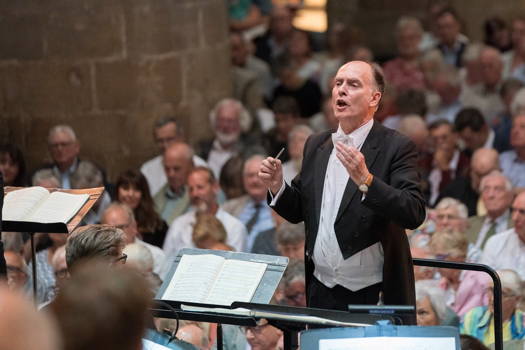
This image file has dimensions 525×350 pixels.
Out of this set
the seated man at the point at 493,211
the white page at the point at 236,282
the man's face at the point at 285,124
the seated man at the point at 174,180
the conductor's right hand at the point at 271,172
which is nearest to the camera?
the white page at the point at 236,282

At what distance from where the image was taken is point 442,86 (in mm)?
12133

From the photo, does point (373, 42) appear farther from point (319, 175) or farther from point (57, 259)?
point (319, 175)

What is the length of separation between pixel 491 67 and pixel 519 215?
421cm

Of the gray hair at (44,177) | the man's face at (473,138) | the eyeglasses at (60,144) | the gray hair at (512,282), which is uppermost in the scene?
the eyeglasses at (60,144)

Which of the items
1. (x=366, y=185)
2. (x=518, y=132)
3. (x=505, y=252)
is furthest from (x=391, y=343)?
(x=518, y=132)

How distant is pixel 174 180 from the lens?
32.8ft

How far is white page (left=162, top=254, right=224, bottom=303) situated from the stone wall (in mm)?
5993

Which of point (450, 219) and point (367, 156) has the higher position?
point (367, 156)

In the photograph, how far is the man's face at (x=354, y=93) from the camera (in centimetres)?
507

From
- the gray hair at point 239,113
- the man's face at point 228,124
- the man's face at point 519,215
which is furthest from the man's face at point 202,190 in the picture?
the man's face at point 519,215

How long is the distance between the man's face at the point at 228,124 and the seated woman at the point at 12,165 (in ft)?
6.64

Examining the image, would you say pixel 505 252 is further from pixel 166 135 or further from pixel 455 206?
pixel 166 135

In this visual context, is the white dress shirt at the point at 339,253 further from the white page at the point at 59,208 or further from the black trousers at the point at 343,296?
the white page at the point at 59,208

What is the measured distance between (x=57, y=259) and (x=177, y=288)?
2.82 m
